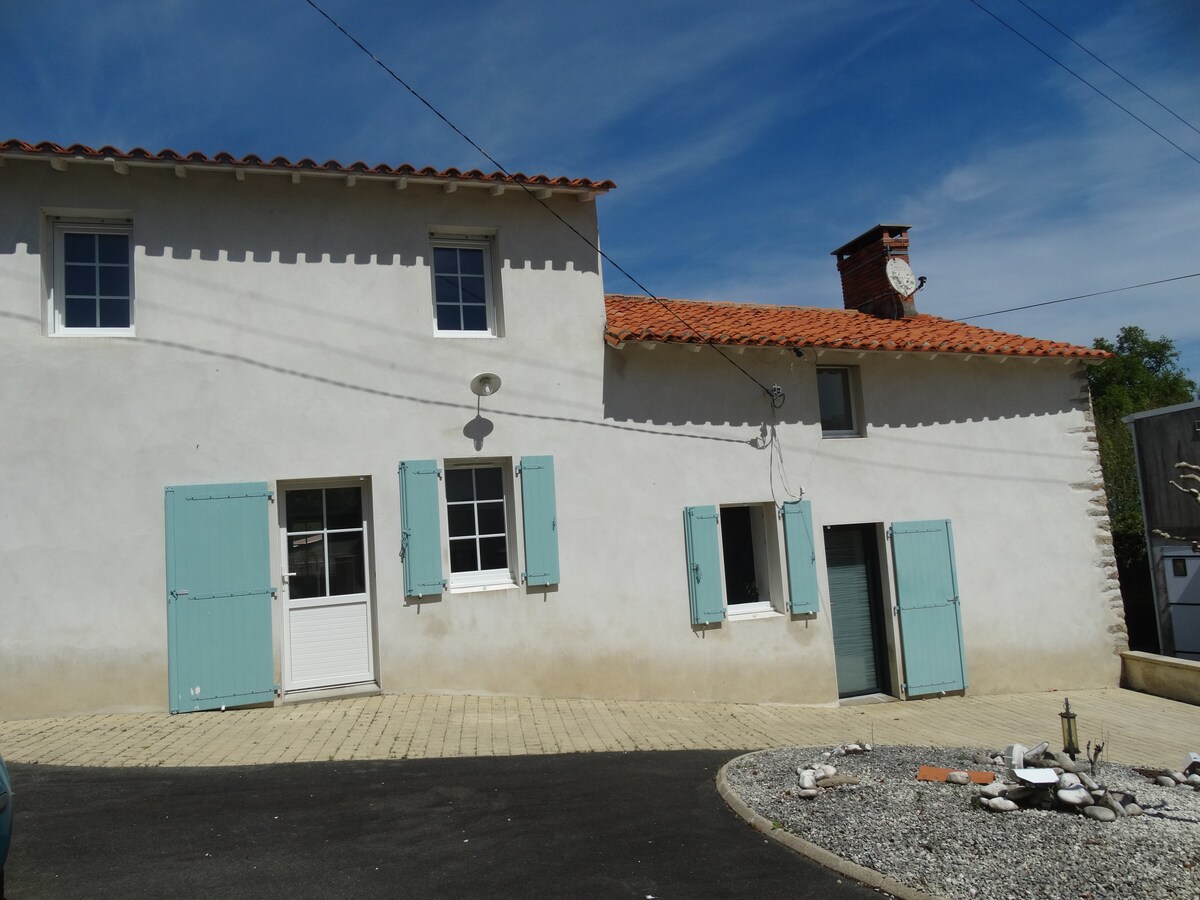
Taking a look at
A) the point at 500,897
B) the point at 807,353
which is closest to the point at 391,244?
the point at 807,353

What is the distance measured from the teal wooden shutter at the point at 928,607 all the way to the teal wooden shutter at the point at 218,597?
23.1 ft

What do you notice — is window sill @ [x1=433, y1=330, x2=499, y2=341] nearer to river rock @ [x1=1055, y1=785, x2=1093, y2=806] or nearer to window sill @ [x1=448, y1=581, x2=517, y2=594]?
window sill @ [x1=448, y1=581, x2=517, y2=594]

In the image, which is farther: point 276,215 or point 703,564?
point 703,564

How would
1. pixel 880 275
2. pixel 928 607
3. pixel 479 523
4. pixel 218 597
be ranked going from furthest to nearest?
1. pixel 880 275
2. pixel 928 607
3. pixel 479 523
4. pixel 218 597

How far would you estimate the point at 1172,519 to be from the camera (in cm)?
1405

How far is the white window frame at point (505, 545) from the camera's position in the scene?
9.16 meters

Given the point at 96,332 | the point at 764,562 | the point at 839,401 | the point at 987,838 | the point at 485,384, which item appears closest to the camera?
the point at 987,838

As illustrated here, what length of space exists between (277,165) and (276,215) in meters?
0.50

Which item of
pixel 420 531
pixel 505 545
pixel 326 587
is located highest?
pixel 420 531

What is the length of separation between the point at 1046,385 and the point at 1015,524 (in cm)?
194

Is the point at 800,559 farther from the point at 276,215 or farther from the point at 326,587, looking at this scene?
the point at 276,215

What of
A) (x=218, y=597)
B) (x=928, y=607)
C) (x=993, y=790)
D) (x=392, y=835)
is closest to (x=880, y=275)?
(x=928, y=607)

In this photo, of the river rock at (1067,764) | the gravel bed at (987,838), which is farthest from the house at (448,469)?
the river rock at (1067,764)

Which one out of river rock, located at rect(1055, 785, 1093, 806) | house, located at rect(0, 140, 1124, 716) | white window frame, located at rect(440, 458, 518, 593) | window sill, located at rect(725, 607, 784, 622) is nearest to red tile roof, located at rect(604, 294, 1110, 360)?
house, located at rect(0, 140, 1124, 716)
